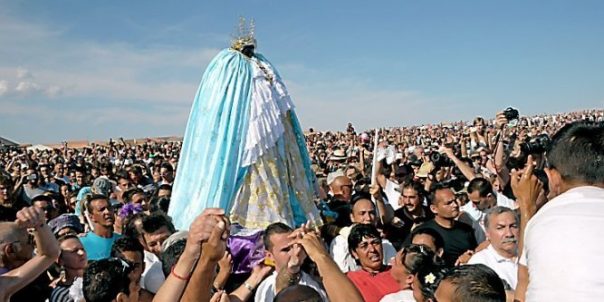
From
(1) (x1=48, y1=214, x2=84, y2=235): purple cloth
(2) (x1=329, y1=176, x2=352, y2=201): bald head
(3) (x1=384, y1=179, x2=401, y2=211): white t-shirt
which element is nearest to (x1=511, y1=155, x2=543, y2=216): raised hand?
(1) (x1=48, y1=214, x2=84, y2=235): purple cloth

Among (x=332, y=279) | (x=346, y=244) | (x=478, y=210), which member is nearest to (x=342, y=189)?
(x=478, y=210)

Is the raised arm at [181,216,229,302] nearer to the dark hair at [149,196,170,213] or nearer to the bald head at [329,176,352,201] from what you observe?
the dark hair at [149,196,170,213]

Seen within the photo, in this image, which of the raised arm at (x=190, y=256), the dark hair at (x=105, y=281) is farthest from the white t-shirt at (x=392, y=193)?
the raised arm at (x=190, y=256)

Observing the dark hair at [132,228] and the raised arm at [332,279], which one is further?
the dark hair at [132,228]

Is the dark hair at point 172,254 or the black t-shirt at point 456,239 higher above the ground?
the dark hair at point 172,254

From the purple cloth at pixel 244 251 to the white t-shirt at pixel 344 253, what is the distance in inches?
23.8

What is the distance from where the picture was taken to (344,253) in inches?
189

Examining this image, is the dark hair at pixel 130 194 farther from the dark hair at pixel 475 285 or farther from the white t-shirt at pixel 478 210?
the dark hair at pixel 475 285

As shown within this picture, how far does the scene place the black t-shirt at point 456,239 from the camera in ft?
17.2

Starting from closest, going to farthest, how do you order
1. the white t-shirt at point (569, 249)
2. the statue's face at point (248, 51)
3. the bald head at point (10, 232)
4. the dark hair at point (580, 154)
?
the white t-shirt at point (569, 249), the dark hair at point (580, 154), the bald head at point (10, 232), the statue's face at point (248, 51)

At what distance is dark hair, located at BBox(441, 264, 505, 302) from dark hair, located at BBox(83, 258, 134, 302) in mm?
1664

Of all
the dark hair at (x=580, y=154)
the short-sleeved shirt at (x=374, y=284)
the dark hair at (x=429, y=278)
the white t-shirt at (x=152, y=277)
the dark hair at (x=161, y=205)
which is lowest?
the short-sleeved shirt at (x=374, y=284)

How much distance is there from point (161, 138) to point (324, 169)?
96.7 ft

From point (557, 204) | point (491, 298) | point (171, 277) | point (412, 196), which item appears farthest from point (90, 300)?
point (412, 196)
